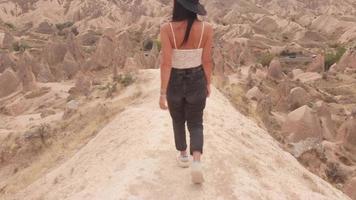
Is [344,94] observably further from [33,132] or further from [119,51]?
[33,132]

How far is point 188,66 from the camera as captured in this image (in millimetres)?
5141

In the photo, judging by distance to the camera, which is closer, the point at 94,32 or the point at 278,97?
the point at 278,97

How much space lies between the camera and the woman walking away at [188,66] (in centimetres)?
502

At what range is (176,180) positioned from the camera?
18.4 ft

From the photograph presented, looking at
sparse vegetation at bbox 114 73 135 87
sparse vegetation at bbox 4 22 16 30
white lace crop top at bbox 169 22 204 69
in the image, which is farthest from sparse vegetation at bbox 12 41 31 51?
white lace crop top at bbox 169 22 204 69

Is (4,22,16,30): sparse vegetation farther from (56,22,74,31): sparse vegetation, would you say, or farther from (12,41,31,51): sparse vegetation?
(12,41,31,51): sparse vegetation

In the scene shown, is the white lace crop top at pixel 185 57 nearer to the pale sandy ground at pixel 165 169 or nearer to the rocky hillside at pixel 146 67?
the pale sandy ground at pixel 165 169

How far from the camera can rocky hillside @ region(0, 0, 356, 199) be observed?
11070 mm

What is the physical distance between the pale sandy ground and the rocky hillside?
1484mm

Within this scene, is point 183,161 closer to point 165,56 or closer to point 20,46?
point 165,56

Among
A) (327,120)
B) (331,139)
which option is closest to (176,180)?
(331,139)

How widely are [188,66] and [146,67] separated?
24562 millimetres

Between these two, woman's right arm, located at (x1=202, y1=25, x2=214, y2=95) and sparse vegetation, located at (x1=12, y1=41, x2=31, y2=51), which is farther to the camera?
sparse vegetation, located at (x1=12, y1=41, x2=31, y2=51)

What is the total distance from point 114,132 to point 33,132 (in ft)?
12.9
